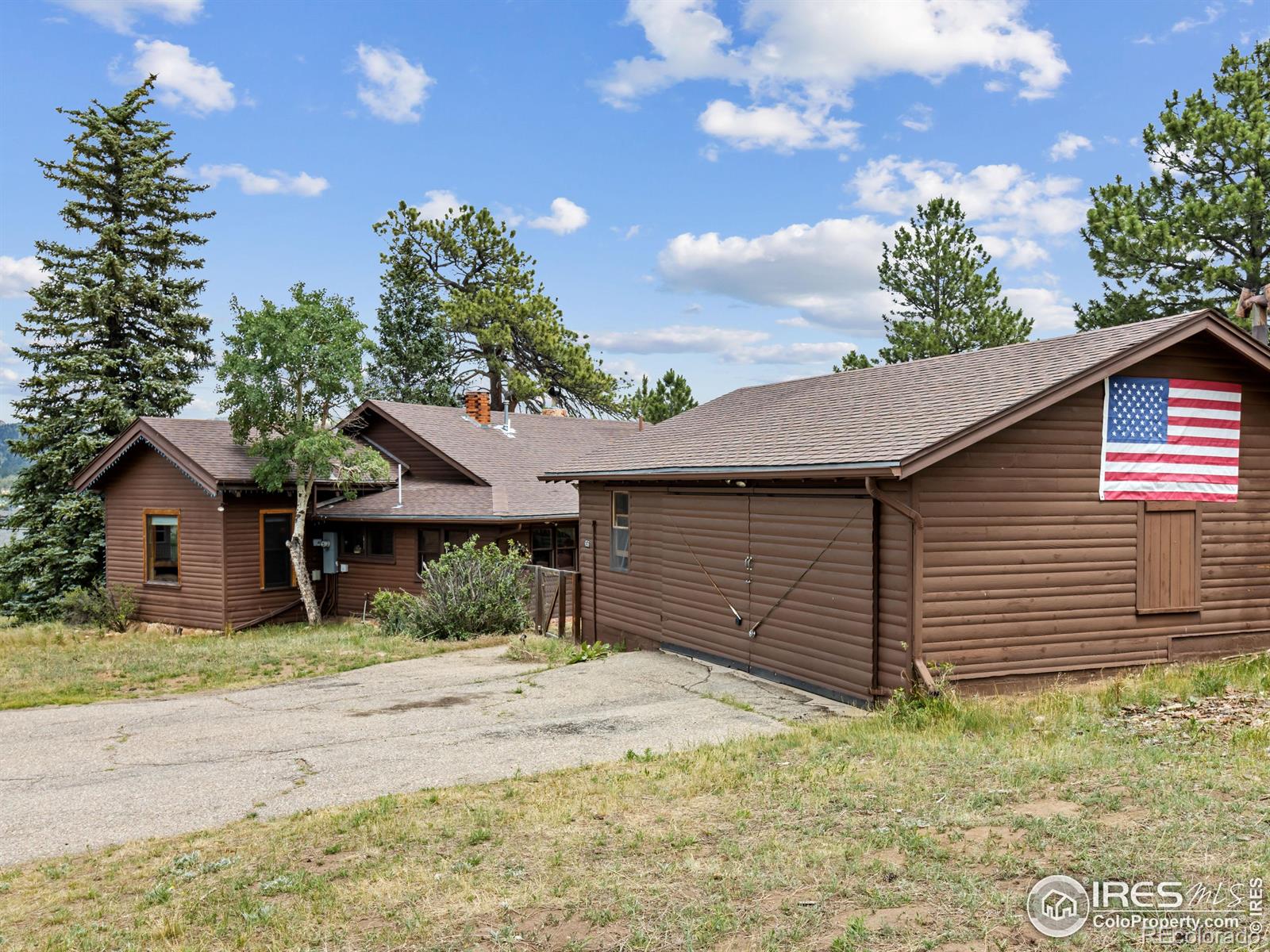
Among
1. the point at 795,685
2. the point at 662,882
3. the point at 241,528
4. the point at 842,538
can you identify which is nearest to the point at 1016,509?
the point at 842,538

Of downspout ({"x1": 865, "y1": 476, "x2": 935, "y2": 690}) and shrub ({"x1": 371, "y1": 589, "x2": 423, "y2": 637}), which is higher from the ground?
downspout ({"x1": 865, "y1": 476, "x2": 935, "y2": 690})

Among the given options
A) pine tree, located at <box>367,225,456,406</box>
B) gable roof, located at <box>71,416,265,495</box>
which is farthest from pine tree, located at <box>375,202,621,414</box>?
gable roof, located at <box>71,416,265,495</box>

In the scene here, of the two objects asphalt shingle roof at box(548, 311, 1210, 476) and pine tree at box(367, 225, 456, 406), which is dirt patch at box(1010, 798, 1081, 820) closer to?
asphalt shingle roof at box(548, 311, 1210, 476)

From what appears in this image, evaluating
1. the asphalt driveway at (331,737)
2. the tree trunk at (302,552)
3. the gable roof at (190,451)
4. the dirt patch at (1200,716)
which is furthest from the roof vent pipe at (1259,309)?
the gable roof at (190,451)

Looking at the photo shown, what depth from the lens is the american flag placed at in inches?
471

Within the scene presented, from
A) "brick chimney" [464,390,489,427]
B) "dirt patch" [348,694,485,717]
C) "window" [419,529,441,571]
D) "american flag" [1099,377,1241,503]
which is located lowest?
"dirt patch" [348,694,485,717]

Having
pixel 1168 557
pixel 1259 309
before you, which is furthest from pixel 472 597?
pixel 1259 309

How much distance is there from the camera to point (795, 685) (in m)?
12.7

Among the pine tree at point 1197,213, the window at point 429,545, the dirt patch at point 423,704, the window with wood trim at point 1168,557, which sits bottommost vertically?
the dirt patch at point 423,704

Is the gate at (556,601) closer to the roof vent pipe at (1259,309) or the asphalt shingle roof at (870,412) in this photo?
the asphalt shingle roof at (870,412)

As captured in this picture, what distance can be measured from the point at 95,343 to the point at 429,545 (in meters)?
14.2

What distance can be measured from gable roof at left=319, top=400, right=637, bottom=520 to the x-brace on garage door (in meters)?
6.34

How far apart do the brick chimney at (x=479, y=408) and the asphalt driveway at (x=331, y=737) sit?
14.7 m

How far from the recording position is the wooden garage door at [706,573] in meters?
13.9
